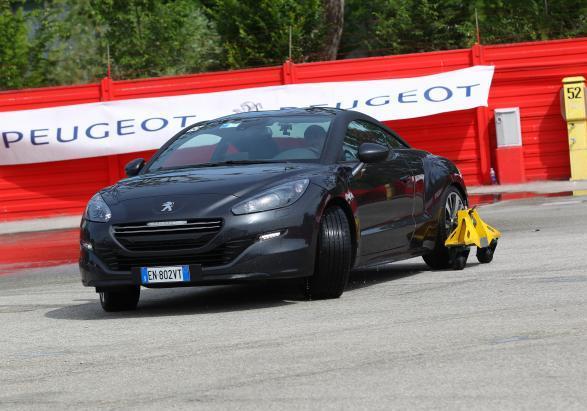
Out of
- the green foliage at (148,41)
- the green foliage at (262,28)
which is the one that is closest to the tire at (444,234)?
the green foliage at (262,28)

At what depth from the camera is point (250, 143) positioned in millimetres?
10734

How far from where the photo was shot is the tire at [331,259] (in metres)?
9.73

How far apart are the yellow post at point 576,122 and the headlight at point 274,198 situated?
15469 mm

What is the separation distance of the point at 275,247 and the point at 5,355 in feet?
7.00

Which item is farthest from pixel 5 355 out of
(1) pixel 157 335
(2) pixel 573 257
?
(2) pixel 573 257

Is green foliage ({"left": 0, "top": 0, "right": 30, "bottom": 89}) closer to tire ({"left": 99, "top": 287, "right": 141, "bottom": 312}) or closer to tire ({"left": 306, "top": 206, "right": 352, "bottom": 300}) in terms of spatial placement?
tire ({"left": 99, "top": 287, "right": 141, "bottom": 312})

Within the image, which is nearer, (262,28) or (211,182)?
(211,182)

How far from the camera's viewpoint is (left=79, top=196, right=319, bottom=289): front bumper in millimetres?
9352

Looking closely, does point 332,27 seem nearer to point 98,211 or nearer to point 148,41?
point 148,41

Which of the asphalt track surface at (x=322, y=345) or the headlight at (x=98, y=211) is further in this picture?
the headlight at (x=98, y=211)

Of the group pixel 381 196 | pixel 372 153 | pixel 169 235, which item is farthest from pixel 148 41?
pixel 169 235

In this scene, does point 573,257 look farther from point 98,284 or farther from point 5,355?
point 5,355

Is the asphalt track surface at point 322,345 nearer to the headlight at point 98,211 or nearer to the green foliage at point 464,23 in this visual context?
the headlight at point 98,211

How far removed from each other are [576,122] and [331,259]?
15655 millimetres
